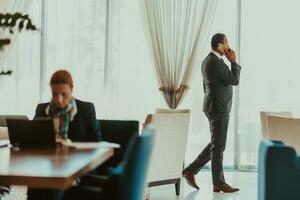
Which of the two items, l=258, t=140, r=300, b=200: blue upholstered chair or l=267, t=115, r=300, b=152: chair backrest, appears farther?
l=267, t=115, r=300, b=152: chair backrest

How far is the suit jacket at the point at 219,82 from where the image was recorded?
191 inches

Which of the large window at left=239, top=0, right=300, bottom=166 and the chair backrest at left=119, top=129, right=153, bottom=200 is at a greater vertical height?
the large window at left=239, top=0, right=300, bottom=166

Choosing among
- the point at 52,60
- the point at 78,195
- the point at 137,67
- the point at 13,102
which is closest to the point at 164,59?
the point at 137,67

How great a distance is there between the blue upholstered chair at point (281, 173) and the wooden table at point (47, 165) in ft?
2.87

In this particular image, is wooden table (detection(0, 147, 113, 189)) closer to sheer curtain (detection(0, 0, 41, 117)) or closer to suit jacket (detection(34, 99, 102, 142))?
suit jacket (detection(34, 99, 102, 142))

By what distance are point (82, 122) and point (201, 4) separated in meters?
3.47

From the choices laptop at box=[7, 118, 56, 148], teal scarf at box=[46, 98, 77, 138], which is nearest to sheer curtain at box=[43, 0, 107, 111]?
teal scarf at box=[46, 98, 77, 138]

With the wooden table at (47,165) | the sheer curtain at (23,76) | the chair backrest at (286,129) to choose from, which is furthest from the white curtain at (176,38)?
the wooden table at (47,165)

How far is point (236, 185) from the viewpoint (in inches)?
214

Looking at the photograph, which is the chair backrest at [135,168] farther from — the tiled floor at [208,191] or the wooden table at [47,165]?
the tiled floor at [208,191]

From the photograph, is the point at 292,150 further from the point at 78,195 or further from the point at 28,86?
the point at 28,86

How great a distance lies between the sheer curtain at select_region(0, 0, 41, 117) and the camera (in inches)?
253

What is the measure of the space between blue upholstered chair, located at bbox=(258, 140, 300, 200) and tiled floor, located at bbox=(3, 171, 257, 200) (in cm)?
242

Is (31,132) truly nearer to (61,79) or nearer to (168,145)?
(61,79)
